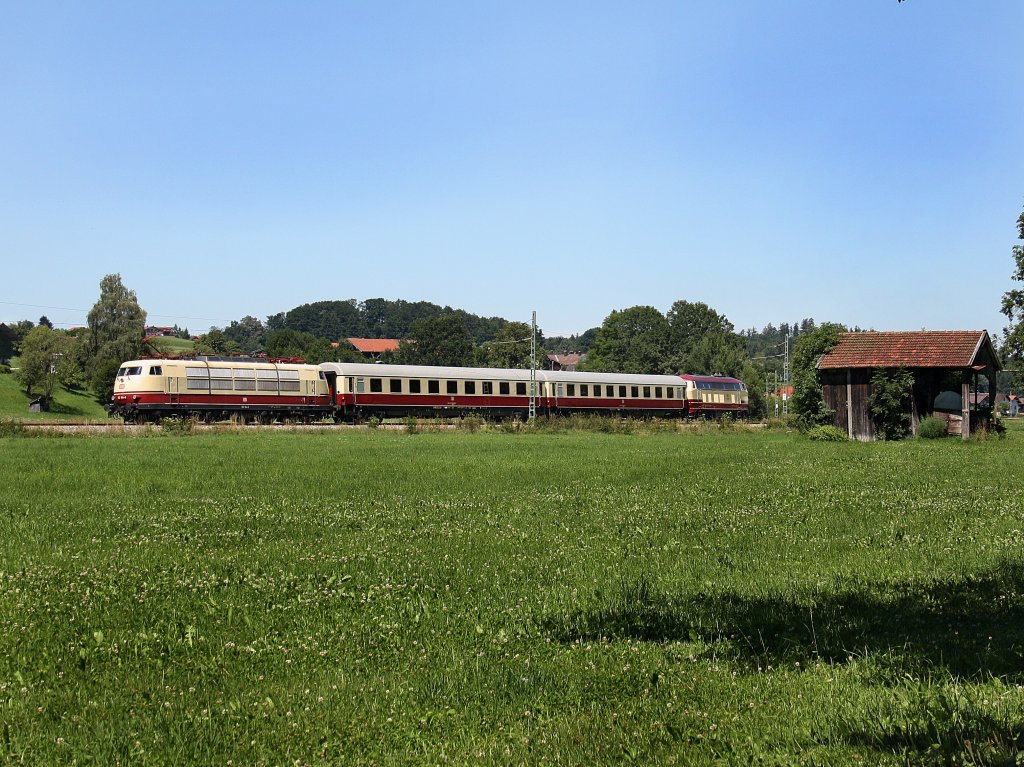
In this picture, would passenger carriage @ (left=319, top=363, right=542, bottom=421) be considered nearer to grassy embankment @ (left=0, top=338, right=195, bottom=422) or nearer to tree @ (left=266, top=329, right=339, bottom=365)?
grassy embankment @ (left=0, top=338, right=195, bottom=422)

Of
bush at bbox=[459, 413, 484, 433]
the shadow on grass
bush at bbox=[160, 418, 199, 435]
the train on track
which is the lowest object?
bush at bbox=[459, 413, 484, 433]

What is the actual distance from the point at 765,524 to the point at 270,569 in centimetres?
706

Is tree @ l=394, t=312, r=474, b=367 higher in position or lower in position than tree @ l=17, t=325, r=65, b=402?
higher

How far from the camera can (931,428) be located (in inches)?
1528

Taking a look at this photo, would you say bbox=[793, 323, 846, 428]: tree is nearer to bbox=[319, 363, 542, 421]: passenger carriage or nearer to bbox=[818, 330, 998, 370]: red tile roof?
bbox=[818, 330, 998, 370]: red tile roof

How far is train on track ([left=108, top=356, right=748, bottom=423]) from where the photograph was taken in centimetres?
4456

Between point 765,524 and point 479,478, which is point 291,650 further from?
point 479,478

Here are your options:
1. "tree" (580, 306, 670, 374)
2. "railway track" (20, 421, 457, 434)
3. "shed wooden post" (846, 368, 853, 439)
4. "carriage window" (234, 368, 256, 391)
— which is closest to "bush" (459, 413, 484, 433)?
"railway track" (20, 421, 457, 434)

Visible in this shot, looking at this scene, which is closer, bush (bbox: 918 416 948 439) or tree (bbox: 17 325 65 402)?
bush (bbox: 918 416 948 439)

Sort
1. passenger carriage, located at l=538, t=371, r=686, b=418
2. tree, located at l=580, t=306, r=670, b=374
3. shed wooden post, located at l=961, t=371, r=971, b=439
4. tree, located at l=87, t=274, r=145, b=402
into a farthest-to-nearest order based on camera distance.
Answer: tree, located at l=580, t=306, r=670, b=374 < tree, located at l=87, t=274, r=145, b=402 < passenger carriage, located at l=538, t=371, r=686, b=418 < shed wooden post, located at l=961, t=371, r=971, b=439

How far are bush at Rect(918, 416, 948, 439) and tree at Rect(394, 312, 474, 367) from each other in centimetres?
10213

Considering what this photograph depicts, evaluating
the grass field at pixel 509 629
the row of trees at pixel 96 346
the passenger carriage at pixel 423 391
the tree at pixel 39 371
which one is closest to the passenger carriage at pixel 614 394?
the passenger carriage at pixel 423 391

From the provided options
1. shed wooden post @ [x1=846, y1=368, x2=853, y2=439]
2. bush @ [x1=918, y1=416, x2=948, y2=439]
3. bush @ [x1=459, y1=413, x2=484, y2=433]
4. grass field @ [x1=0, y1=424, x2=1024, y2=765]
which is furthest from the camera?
bush @ [x1=459, y1=413, x2=484, y2=433]

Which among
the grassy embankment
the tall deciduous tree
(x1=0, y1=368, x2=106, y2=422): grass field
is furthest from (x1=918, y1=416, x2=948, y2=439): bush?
the tall deciduous tree
